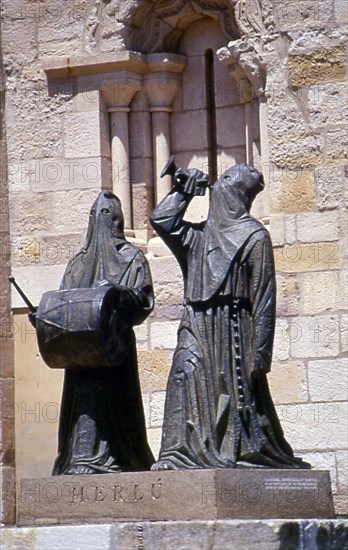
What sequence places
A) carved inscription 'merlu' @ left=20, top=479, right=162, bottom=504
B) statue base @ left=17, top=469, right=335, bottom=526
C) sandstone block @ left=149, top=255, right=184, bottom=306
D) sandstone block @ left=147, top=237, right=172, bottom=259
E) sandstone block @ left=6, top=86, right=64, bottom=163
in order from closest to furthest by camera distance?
statue base @ left=17, top=469, right=335, bottom=526
carved inscription 'merlu' @ left=20, top=479, right=162, bottom=504
sandstone block @ left=149, top=255, right=184, bottom=306
sandstone block @ left=147, top=237, right=172, bottom=259
sandstone block @ left=6, top=86, right=64, bottom=163

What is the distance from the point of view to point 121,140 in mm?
13805

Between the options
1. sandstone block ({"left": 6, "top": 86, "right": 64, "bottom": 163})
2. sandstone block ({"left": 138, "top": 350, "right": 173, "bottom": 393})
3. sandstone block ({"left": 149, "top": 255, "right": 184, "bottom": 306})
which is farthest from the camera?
sandstone block ({"left": 6, "top": 86, "right": 64, "bottom": 163})

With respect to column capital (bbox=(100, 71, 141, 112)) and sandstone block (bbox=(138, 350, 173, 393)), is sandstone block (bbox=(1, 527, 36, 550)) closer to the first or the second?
sandstone block (bbox=(138, 350, 173, 393))

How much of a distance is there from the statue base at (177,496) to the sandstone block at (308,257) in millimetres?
2457

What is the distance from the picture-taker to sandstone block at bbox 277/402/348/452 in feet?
42.1

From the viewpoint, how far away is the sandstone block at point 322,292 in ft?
42.5

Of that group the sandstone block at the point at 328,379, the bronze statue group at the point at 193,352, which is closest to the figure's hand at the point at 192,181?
the bronze statue group at the point at 193,352

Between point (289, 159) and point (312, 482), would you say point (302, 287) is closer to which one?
point (289, 159)

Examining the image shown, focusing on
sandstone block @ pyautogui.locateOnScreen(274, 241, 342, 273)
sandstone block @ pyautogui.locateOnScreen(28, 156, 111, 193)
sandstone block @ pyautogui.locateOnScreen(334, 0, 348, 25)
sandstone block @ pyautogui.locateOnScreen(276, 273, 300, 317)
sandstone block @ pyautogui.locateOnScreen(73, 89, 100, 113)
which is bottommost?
sandstone block @ pyautogui.locateOnScreen(276, 273, 300, 317)

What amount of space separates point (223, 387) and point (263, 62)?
127 inches

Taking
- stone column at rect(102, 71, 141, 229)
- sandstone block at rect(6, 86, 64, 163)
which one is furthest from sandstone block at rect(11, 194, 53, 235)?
stone column at rect(102, 71, 141, 229)

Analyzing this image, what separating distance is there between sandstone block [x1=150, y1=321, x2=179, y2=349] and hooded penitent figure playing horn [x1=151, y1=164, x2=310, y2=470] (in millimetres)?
2376

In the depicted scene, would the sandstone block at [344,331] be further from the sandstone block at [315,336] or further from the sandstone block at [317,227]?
the sandstone block at [317,227]

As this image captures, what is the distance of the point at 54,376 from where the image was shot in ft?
44.8
